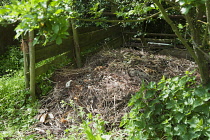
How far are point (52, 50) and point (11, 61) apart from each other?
2.45m

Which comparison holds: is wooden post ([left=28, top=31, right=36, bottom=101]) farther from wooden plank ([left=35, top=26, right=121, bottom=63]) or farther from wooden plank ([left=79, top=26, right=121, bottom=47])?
wooden plank ([left=79, top=26, right=121, bottom=47])

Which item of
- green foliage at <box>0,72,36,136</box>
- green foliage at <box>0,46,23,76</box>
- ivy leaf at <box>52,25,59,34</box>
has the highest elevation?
ivy leaf at <box>52,25,59,34</box>

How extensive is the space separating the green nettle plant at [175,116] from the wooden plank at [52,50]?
6.82 ft

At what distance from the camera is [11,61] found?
6418mm

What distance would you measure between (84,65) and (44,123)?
1914 millimetres

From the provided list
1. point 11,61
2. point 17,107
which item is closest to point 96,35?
point 11,61

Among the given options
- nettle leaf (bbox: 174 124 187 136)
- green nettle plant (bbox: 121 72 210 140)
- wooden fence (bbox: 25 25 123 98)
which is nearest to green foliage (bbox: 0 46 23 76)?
wooden fence (bbox: 25 25 123 98)

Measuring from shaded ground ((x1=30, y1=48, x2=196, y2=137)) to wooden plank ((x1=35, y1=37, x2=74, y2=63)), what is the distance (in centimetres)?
40

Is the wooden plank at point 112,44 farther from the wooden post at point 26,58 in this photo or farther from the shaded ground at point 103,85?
the wooden post at point 26,58

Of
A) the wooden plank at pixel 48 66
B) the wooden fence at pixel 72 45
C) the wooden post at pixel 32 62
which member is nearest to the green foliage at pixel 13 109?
the wooden post at pixel 32 62

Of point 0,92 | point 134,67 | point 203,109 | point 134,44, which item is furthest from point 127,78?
point 134,44

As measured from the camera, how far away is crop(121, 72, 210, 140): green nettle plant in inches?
97.7

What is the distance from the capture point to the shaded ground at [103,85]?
3.61 metres

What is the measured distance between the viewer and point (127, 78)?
4270mm
